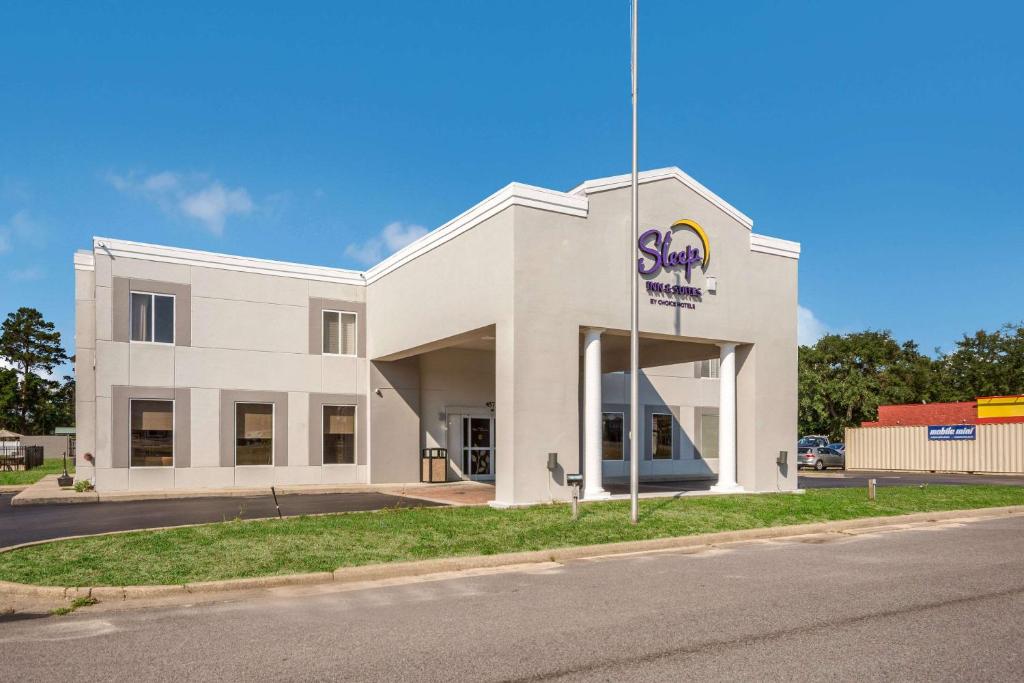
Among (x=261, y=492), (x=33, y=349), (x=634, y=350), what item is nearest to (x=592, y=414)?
(x=634, y=350)

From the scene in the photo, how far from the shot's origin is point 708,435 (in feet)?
104

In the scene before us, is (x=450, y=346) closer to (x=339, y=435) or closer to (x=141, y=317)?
(x=339, y=435)

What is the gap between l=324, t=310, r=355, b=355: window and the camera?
974 inches

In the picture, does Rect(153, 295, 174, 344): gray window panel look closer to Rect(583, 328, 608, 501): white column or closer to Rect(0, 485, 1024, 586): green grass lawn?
Rect(0, 485, 1024, 586): green grass lawn

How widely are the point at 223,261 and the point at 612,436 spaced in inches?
591

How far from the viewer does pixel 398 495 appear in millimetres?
20547

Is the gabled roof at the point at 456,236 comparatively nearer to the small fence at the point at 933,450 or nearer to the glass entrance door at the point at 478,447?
the glass entrance door at the point at 478,447

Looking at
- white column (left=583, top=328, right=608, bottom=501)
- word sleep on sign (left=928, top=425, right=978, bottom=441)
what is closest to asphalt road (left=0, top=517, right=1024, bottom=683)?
white column (left=583, top=328, right=608, bottom=501)

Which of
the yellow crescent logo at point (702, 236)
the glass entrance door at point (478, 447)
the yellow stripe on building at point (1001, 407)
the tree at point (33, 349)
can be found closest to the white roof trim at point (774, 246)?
the yellow crescent logo at point (702, 236)

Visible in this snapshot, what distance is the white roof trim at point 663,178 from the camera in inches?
706

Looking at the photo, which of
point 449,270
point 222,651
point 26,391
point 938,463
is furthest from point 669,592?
point 26,391

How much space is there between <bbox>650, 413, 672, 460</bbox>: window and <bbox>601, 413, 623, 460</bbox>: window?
141 centimetres

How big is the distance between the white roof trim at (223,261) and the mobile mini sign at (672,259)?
33.8 ft

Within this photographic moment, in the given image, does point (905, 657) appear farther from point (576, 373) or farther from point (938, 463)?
point (938, 463)
